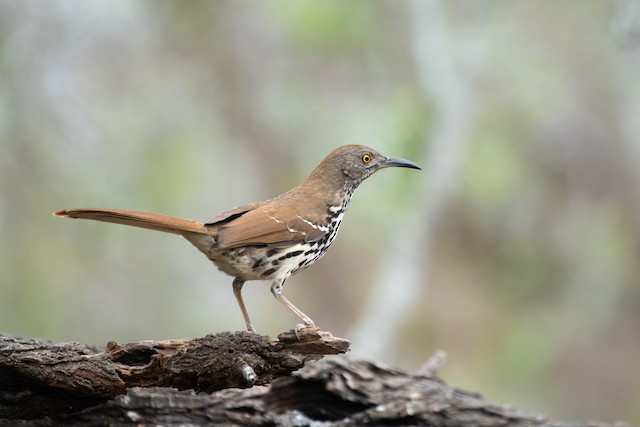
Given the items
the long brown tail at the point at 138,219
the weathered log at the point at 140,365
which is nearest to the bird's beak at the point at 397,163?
the long brown tail at the point at 138,219

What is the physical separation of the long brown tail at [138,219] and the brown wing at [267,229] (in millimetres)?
155

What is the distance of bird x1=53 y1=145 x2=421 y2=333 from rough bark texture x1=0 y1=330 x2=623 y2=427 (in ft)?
1.18

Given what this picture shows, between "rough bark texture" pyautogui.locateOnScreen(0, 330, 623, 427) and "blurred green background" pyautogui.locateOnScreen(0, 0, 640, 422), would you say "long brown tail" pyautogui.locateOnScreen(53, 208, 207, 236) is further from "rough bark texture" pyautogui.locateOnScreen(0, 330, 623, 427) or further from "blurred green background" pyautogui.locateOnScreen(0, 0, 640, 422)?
"blurred green background" pyautogui.locateOnScreen(0, 0, 640, 422)

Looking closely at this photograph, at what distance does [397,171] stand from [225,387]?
517 cm

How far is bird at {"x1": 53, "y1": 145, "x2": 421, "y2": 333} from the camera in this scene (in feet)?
15.3

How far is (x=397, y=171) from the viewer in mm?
9102

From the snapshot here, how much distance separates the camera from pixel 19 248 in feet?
29.0

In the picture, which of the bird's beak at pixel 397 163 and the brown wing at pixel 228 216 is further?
the bird's beak at pixel 397 163

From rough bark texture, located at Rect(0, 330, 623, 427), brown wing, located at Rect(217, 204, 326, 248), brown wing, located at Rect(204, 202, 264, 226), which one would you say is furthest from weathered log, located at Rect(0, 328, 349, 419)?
Answer: brown wing, located at Rect(204, 202, 264, 226)

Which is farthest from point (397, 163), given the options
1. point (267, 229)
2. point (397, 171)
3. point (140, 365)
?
point (397, 171)

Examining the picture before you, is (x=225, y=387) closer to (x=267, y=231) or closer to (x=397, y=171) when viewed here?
(x=267, y=231)

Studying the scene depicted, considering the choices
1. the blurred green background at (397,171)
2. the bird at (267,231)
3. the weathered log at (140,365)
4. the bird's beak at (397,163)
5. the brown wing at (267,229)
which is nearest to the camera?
the weathered log at (140,365)

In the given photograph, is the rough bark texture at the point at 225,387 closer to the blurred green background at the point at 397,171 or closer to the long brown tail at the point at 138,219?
the long brown tail at the point at 138,219

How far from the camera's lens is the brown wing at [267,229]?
482 cm
